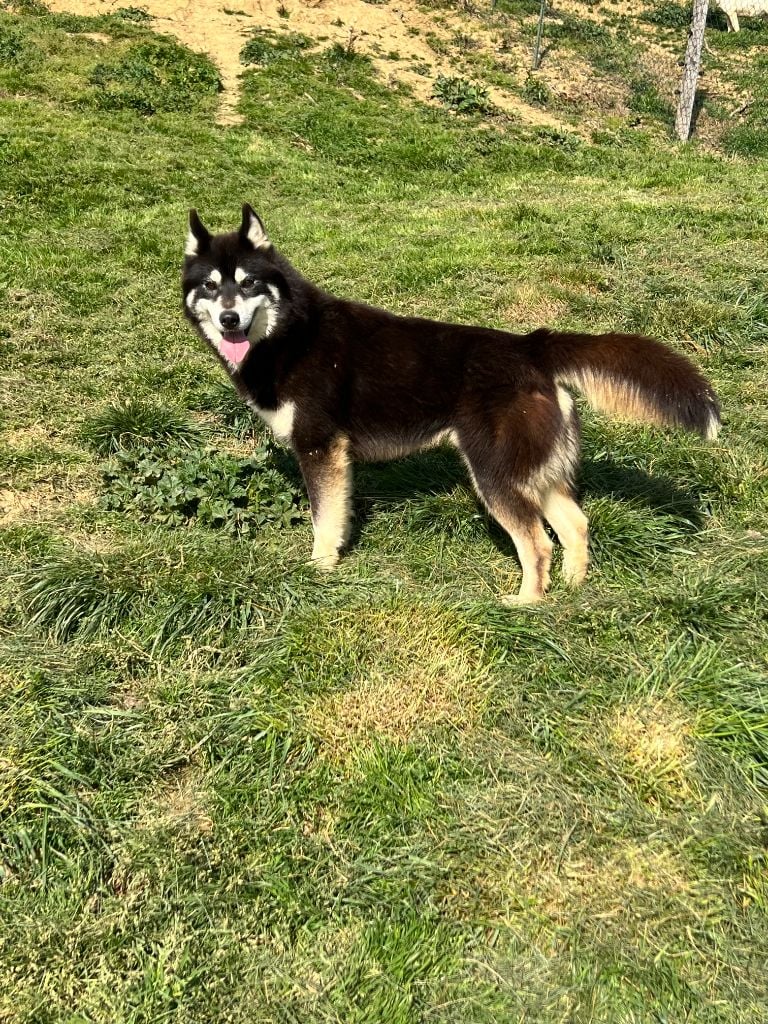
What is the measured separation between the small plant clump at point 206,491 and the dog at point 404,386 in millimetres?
479

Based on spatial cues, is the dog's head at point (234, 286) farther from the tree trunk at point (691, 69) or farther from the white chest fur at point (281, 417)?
the tree trunk at point (691, 69)

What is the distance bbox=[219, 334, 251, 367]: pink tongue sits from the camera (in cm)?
394

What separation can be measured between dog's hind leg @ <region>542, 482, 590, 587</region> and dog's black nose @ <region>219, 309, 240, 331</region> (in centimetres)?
192

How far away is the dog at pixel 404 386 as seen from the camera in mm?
3666

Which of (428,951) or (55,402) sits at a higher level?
(428,951)

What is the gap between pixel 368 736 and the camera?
2.87 meters

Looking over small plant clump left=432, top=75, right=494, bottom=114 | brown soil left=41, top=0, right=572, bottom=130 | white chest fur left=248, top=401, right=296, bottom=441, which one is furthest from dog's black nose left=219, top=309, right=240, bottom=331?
small plant clump left=432, top=75, right=494, bottom=114

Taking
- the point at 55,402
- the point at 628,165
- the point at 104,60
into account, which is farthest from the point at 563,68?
the point at 55,402

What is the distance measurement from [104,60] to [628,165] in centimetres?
1150

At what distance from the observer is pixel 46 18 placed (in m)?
16.8

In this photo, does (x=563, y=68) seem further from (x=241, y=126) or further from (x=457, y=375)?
(x=457, y=375)

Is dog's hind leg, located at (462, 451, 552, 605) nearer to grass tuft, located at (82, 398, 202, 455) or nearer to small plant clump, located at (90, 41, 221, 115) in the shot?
grass tuft, located at (82, 398, 202, 455)

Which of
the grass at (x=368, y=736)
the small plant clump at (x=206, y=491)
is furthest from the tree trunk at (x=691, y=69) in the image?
the small plant clump at (x=206, y=491)

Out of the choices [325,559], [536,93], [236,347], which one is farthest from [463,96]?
[325,559]
